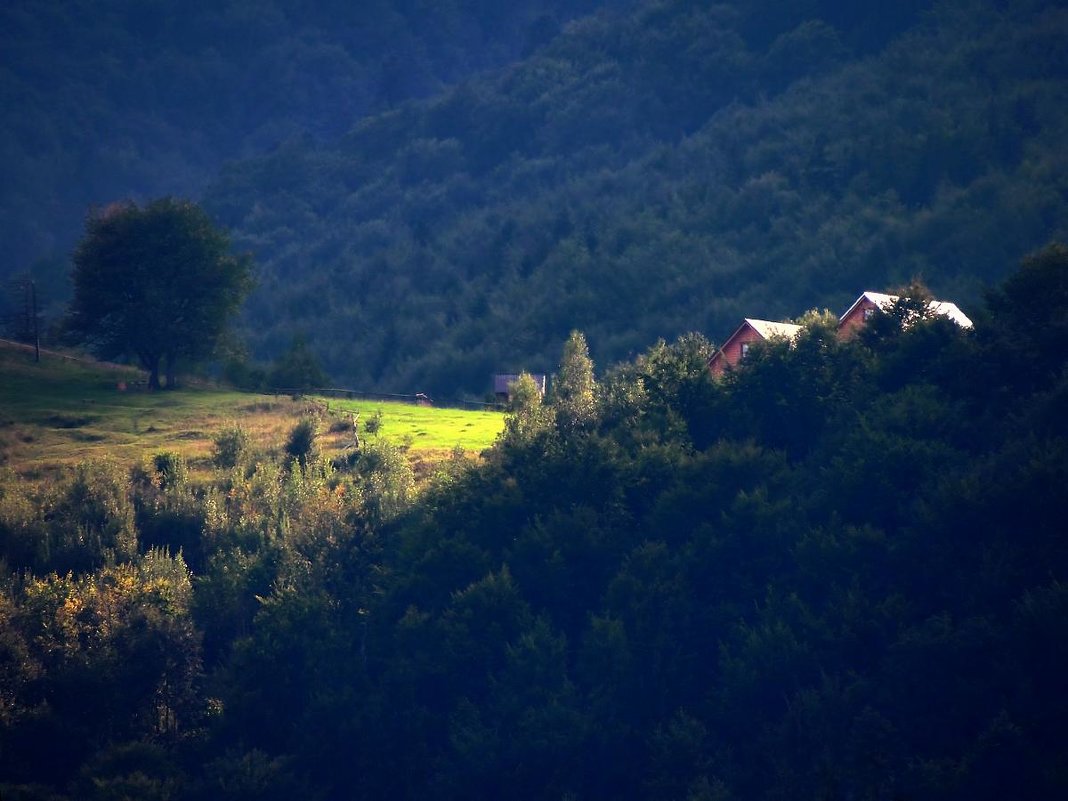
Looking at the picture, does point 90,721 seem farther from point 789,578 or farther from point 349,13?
point 349,13

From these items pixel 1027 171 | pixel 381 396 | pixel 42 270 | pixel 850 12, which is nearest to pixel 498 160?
pixel 850 12

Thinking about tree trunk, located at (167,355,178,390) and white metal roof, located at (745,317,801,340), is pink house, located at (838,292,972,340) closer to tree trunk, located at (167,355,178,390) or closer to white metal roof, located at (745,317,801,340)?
white metal roof, located at (745,317,801,340)

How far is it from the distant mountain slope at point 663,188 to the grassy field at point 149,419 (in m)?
35.5

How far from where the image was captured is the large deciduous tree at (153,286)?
56.8 m

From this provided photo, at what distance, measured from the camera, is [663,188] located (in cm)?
11050

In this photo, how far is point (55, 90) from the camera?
18088 centimetres

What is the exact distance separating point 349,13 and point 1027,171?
124746 mm

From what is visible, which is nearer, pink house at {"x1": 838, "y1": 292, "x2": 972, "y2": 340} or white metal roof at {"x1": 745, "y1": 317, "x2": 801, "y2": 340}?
pink house at {"x1": 838, "y1": 292, "x2": 972, "y2": 340}

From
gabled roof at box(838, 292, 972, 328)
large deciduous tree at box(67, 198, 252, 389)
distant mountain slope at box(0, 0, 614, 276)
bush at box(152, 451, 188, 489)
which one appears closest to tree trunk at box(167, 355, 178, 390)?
large deciduous tree at box(67, 198, 252, 389)

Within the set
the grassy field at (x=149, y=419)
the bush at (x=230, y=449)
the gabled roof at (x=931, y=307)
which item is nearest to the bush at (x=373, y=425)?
the grassy field at (x=149, y=419)

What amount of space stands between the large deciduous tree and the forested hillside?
50.6 ft

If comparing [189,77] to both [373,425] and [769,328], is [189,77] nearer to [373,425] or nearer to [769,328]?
[373,425]

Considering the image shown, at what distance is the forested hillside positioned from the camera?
3084 cm

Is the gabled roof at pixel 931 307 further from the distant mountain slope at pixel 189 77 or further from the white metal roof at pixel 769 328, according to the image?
the distant mountain slope at pixel 189 77
